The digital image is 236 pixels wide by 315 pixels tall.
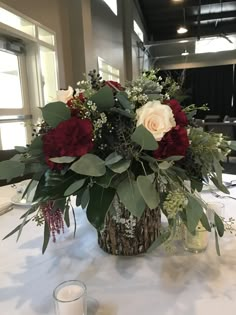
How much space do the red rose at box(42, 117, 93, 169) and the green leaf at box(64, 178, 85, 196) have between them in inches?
2.4

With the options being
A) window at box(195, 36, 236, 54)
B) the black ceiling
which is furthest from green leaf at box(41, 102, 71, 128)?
window at box(195, 36, 236, 54)

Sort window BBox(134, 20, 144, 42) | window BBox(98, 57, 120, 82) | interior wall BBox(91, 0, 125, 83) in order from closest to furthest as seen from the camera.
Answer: interior wall BBox(91, 0, 125, 83) < window BBox(98, 57, 120, 82) < window BBox(134, 20, 144, 42)

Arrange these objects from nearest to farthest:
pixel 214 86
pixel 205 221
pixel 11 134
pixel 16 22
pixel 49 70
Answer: pixel 205 221 → pixel 16 22 → pixel 11 134 → pixel 49 70 → pixel 214 86

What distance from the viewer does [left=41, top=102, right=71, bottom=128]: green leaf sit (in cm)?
66

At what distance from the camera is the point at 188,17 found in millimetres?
8773

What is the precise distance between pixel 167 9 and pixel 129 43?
1905 mm

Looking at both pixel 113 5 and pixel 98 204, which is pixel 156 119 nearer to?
pixel 98 204

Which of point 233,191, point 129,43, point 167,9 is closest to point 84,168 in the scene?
point 233,191

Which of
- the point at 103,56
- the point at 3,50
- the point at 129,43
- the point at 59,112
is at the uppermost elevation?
the point at 129,43

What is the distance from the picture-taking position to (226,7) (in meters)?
7.95

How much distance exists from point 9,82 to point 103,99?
345cm

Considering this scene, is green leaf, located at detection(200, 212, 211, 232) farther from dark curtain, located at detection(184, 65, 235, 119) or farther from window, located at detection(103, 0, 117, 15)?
dark curtain, located at detection(184, 65, 235, 119)

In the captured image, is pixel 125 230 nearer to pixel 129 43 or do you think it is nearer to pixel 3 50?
pixel 3 50

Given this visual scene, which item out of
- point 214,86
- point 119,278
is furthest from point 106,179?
point 214,86
